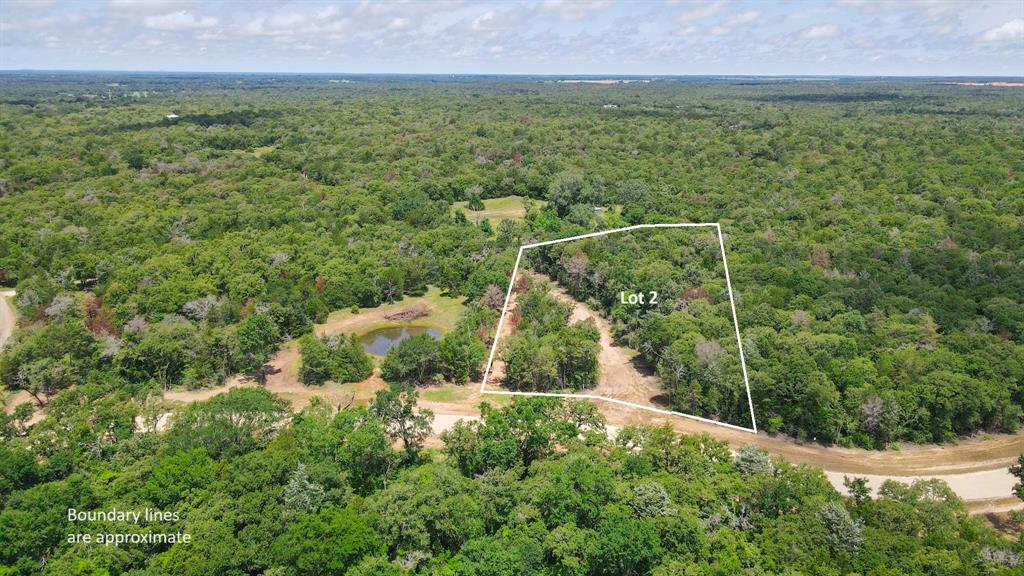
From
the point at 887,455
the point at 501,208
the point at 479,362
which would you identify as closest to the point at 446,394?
the point at 479,362

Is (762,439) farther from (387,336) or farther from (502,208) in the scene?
(502,208)

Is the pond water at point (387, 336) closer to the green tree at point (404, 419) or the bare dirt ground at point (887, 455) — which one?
the bare dirt ground at point (887, 455)

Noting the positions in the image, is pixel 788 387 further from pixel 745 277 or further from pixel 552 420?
pixel 745 277

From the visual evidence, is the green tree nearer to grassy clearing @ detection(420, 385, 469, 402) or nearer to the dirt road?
grassy clearing @ detection(420, 385, 469, 402)

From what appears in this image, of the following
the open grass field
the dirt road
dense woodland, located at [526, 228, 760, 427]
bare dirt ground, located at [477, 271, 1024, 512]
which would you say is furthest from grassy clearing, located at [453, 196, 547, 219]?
the dirt road

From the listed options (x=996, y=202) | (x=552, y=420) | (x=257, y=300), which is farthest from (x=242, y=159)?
(x=996, y=202)

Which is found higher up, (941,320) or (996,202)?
(996,202)
